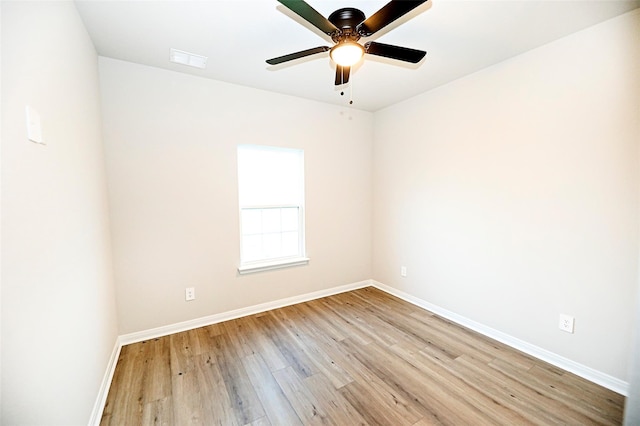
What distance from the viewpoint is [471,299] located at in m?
2.73

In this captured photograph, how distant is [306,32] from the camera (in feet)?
6.42

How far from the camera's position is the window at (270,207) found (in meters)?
3.06

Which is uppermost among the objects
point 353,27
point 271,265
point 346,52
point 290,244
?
point 353,27

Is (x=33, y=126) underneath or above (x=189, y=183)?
above

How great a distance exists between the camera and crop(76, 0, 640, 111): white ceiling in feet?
5.51

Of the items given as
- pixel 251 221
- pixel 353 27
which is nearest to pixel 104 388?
pixel 251 221

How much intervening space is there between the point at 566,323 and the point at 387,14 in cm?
262

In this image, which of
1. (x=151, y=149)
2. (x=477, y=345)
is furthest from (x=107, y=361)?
(x=477, y=345)

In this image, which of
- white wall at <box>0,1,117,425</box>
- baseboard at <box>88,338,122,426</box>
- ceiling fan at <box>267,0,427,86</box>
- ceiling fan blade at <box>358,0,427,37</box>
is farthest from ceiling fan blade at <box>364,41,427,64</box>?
baseboard at <box>88,338,122,426</box>

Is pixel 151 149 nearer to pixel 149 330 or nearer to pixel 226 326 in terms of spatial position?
pixel 149 330

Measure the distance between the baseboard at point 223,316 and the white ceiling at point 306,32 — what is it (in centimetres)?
254

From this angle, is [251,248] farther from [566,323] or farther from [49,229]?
[566,323]

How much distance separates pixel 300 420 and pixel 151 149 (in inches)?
101

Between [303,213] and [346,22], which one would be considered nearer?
[346,22]
